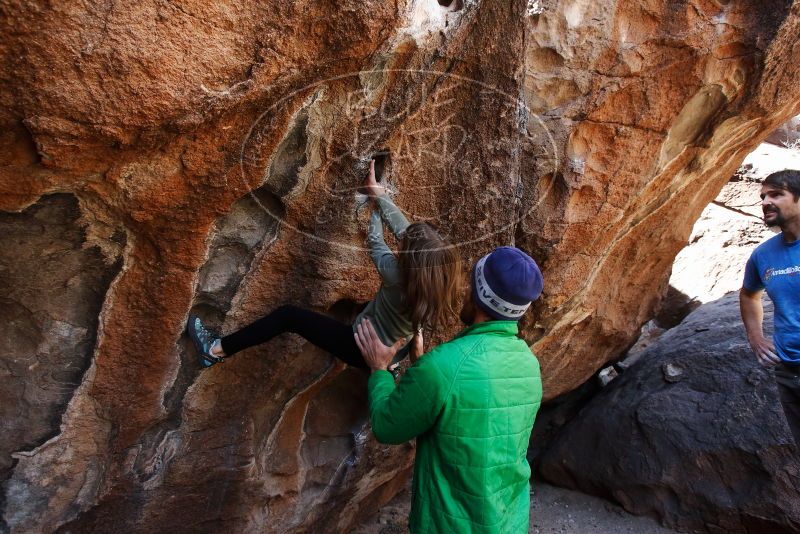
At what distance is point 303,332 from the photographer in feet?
7.55

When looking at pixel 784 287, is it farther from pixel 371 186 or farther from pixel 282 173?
pixel 282 173

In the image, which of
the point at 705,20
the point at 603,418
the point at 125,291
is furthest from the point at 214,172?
the point at 603,418

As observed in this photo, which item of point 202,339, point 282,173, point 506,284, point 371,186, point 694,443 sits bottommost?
point 694,443

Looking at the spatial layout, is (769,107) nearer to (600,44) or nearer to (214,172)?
(600,44)

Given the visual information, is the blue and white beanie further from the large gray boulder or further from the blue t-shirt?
the large gray boulder

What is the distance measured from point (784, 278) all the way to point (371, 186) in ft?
6.42

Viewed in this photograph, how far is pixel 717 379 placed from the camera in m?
3.73

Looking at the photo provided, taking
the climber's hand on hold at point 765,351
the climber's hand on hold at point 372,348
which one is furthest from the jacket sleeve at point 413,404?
the climber's hand on hold at point 765,351

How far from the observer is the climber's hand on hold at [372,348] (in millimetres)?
2043

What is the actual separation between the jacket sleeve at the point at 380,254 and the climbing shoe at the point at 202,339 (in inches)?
26.3

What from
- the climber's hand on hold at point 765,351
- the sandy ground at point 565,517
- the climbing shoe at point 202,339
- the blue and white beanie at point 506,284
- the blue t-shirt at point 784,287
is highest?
the blue and white beanie at point 506,284

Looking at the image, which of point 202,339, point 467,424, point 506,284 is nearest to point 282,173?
point 202,339

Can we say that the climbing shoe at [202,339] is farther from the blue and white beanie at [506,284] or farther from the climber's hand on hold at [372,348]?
the blue and white beanie at [506,284]

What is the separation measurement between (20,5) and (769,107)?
3.03m
